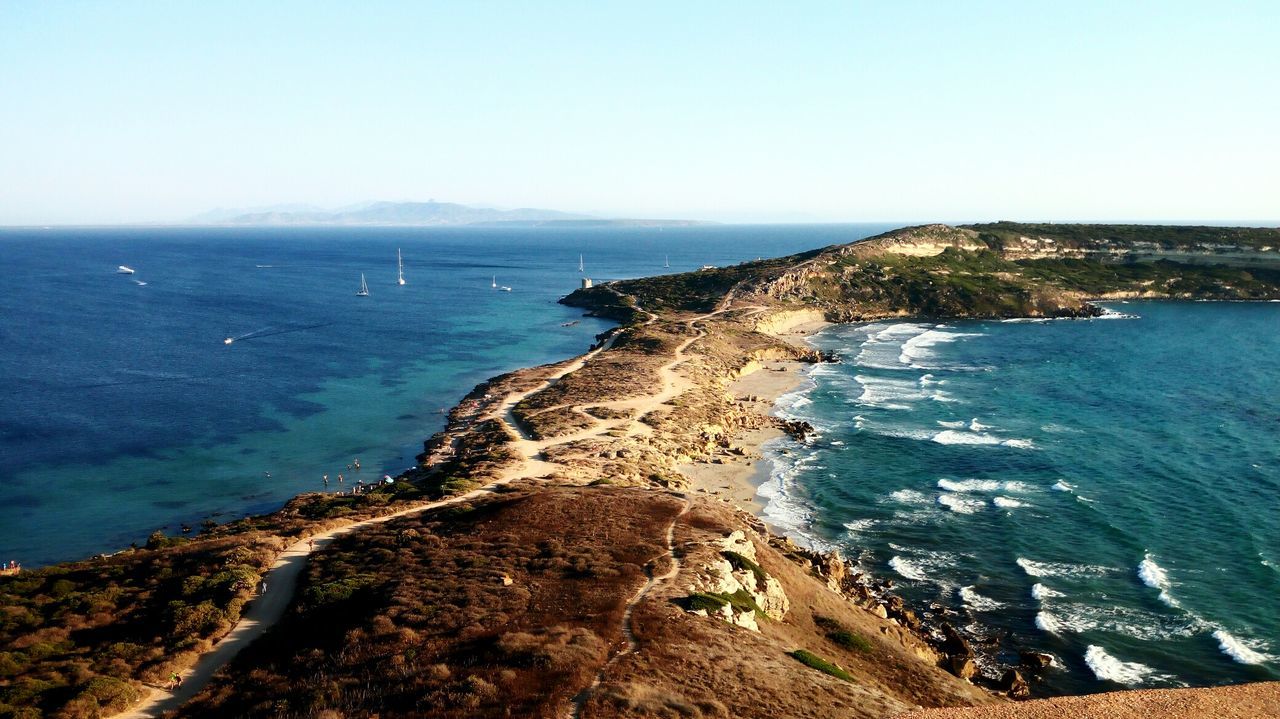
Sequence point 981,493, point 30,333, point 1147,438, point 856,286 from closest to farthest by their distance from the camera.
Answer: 1. point 981,493
2. point 1147,438
3. point 30,333
4. point 856,286

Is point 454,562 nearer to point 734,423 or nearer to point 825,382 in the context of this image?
point 734,423

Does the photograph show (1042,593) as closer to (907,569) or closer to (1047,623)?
(1047,623)

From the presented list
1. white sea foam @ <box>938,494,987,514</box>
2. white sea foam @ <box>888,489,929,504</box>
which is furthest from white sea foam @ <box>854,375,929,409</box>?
white sea foam @ <box>938,494,987,514</box>

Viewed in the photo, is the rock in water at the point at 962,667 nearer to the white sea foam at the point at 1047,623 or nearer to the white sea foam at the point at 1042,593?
the white sea foam at the point at 1047,623

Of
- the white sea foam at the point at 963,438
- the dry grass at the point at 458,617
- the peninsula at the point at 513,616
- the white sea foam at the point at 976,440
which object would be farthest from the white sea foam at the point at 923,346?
the dry grass at the point at 458,617

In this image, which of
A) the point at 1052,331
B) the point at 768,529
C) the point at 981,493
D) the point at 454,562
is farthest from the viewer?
the point at 1052,331

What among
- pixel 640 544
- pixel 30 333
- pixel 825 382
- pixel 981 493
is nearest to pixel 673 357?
pixel 825 382

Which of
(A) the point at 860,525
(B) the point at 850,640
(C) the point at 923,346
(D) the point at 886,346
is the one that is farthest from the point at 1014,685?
(C) the point at 923,346
